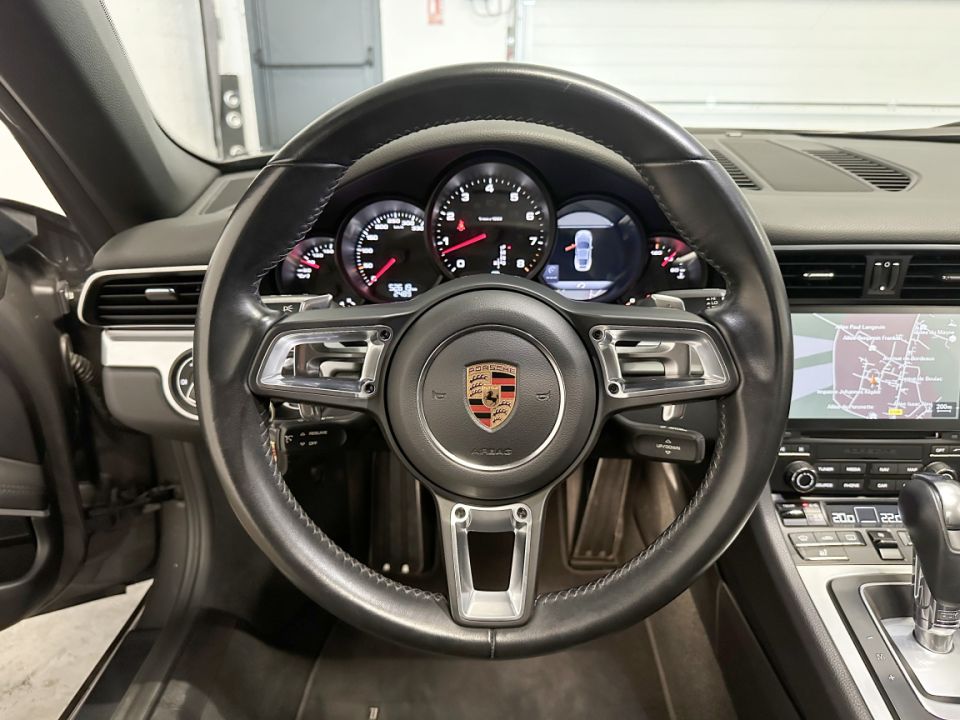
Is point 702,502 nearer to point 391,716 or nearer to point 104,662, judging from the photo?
point 391,716

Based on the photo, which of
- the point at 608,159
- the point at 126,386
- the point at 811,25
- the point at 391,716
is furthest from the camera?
the point at 811,25

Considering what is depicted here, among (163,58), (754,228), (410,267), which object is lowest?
(410,267)

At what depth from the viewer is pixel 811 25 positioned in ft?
8.78

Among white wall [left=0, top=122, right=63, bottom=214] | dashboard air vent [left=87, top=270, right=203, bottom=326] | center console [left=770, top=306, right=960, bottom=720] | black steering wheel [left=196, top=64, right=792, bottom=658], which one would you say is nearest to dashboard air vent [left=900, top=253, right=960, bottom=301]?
center console [left=770, top=306, right=960, bottom=720]

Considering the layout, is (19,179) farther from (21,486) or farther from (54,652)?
(54,652)

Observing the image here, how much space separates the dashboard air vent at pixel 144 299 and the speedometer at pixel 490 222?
452 millimetres

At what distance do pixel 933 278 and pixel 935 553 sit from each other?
51 centimetres

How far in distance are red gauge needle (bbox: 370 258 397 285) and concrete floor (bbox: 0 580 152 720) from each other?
0.98 m

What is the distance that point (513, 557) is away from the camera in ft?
2.74

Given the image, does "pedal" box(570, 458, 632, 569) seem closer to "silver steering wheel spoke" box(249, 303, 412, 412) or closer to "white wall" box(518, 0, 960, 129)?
"silver steering wheel spoke" box(249, 303, 412, 412)

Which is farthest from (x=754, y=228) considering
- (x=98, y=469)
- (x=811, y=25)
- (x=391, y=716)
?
(x=811, y=25)

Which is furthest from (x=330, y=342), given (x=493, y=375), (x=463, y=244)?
(x=463, y=244)

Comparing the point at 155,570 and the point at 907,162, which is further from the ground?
the point at 907,162

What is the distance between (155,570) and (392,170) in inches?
44.5
